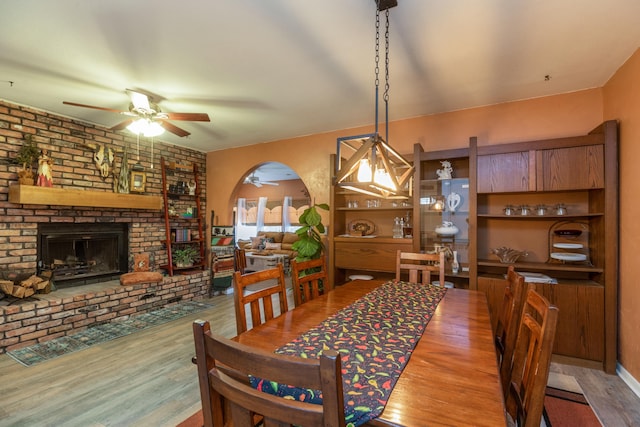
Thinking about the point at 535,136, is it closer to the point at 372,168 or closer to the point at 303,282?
the point at 372,168

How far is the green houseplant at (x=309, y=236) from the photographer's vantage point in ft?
12.7

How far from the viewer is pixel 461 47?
220 centimetres

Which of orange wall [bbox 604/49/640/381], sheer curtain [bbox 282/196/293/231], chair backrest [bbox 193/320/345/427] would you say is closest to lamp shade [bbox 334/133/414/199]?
chair backrest [bbox 193/320/345/427]

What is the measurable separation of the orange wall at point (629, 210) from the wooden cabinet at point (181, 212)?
202 inches

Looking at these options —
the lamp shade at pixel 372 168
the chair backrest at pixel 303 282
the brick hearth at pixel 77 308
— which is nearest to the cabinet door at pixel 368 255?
the chair backrest at pixel 303 282

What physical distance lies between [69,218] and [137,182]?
0.92 m

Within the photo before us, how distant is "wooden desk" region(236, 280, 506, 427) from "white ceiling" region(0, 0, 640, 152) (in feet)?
5.95

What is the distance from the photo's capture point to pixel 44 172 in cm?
341

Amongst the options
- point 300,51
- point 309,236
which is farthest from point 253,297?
point 309,236

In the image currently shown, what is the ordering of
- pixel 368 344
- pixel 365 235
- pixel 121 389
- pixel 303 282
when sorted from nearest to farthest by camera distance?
pixel 368 344 < pixel 303 282 < pixel 121 389 < pixel 365 235

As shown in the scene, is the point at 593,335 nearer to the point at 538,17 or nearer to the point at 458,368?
the point at 458,368

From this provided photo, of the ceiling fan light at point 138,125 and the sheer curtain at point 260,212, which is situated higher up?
the ceiling fan light at point 138,125

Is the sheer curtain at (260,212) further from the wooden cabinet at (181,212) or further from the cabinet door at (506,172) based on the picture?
the cabinet door at (506,172)

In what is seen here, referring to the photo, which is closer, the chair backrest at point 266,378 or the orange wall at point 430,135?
the chair backrest at point 266,378
